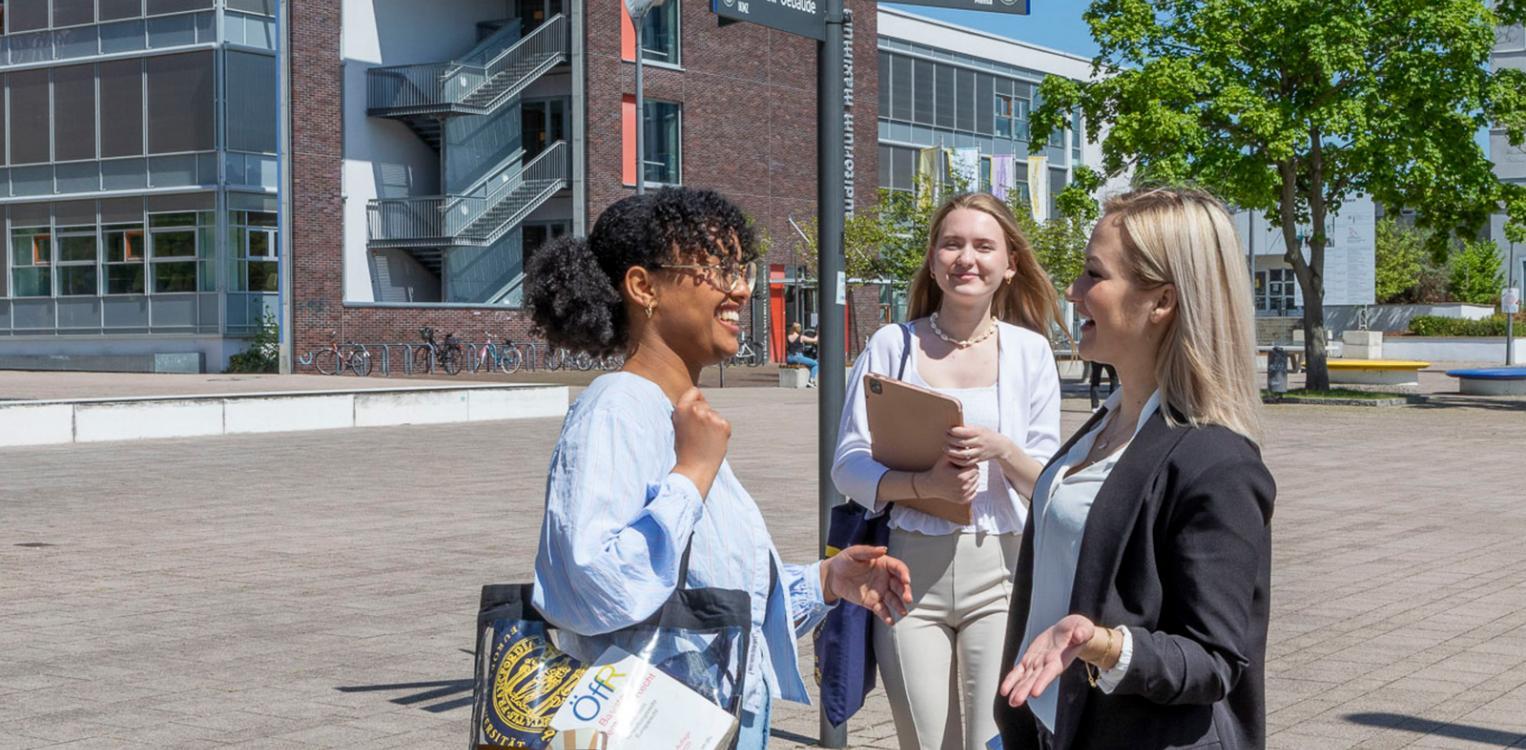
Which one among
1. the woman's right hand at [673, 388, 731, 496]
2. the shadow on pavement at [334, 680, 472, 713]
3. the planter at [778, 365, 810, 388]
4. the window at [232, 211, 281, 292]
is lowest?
the shadow on pavement at [334, 680, 472, 713]

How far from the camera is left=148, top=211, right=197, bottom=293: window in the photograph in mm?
39938

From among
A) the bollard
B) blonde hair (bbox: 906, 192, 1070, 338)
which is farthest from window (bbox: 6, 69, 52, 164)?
blonde hair (bbox: 906, 192, 1070, 338)

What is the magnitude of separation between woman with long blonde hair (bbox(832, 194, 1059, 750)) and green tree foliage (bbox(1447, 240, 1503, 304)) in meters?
81.7

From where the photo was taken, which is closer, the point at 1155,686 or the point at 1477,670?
the point at 1155,686

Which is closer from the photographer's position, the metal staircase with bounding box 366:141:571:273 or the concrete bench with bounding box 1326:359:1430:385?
the concrete bench with bounding box 1326:359:1430:385

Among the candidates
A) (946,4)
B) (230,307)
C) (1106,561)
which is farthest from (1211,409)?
(230,307)

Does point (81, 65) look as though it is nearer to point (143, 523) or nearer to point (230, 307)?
point (230, 307)

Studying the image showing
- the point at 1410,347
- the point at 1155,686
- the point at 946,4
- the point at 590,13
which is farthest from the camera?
the point at 1410,347

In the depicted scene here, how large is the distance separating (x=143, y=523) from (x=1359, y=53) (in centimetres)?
2163

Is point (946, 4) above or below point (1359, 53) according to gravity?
below

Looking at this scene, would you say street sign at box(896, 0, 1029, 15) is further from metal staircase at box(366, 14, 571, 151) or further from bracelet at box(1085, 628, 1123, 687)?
metal staircase at box(366, 14, 571, 151)

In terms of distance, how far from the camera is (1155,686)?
97.3 inches

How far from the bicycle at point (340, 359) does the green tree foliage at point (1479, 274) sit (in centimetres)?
5746

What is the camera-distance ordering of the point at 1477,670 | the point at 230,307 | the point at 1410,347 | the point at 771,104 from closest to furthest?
1. the point at 1477,670
2. the point at 230,307
3. the point at 771,104
4. the point at 1410,347
